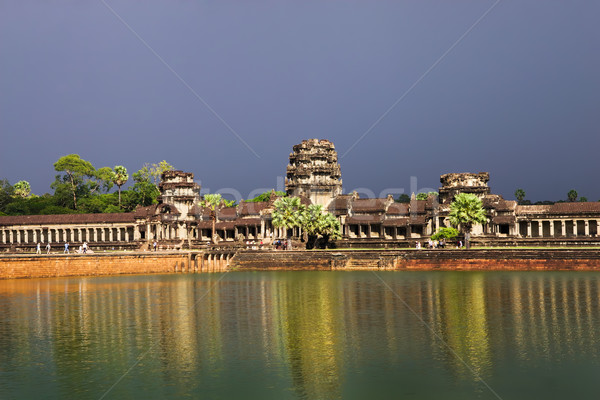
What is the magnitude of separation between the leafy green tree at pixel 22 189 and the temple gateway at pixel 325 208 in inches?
1975

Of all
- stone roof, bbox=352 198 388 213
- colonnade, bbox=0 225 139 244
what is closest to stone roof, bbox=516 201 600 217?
stone roof, bbox=352 198 388 213

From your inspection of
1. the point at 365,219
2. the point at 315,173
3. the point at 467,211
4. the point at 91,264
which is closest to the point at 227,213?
the point at 315,173

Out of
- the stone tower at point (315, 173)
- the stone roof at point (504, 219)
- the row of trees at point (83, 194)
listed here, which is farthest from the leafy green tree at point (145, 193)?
the stone roof at point (504, 219)

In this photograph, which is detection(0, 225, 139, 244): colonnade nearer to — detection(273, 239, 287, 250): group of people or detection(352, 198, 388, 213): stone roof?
detection(273, 239, 287, 250): group of people

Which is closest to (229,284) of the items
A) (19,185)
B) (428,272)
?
(428,272)

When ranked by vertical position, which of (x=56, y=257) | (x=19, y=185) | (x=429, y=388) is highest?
(x=19, y=185)

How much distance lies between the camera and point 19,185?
535 feet

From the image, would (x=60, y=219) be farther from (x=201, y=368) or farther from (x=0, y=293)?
(x=201, y=368)

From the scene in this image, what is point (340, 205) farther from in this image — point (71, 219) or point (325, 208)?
point (71, 219)

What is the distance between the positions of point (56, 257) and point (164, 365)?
4808 cm

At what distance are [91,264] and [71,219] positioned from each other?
3909 cm

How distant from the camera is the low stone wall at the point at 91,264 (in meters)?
72.1

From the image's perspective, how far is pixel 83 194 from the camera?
15062 cm

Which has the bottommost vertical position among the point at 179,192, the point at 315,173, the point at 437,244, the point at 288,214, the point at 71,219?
the point at 437,244
